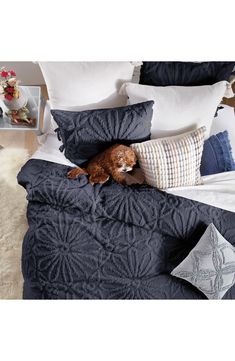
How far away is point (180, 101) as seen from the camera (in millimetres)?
1428

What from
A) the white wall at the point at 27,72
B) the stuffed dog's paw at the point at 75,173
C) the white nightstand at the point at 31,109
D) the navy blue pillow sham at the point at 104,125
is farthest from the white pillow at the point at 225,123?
the white wall at the point at 27,72

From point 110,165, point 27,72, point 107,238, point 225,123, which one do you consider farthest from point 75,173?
point 27,72

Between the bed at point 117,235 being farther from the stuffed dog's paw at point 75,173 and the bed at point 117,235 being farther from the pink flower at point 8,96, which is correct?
the pink flower at point 8,96

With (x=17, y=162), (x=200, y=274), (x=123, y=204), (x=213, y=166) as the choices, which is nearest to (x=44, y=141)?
(x=17, y=162)

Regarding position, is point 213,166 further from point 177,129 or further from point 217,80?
point 217,80

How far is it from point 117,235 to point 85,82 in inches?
26.0

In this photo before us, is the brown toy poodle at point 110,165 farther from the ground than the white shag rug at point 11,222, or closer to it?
farther from the ground

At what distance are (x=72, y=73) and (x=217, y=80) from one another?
63 centimetres

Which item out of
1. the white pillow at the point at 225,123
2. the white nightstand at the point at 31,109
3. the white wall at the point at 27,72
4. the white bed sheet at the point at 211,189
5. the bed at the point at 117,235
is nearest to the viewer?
the bed at the point at 117,235

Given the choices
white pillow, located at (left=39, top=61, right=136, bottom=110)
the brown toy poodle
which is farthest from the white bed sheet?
white pillow, located at (left=39, top=61, right=136, bottom=110)

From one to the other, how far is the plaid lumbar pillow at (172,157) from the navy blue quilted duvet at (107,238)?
77mm

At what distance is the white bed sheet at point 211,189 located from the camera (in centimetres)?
141

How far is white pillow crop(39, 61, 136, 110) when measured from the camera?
139cm
